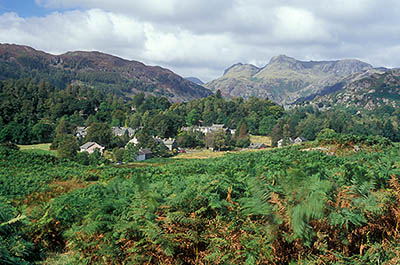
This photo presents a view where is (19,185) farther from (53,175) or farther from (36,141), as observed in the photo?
(36,141)

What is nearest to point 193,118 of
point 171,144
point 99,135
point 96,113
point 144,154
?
point 171,144

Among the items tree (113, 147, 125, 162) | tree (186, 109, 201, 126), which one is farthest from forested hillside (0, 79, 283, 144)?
tree (113, 147, 125, 162)

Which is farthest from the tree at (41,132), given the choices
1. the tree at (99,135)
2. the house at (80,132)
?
the tree at (99,135)

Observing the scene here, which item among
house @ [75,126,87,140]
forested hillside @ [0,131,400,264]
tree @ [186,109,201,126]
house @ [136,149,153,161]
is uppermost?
forested hillside @ [0,131,400,264]

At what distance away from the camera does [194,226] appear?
18.2 feet

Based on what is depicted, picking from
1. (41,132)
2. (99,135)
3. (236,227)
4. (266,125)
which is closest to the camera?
(236,227)

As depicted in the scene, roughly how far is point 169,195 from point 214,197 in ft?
3.56

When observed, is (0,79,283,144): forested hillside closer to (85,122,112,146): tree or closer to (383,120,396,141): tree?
(85,122,112,146): tree

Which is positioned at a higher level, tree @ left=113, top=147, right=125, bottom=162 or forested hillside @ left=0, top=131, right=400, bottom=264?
forested hillside @ left=0, top=131, right=400, bottom=264

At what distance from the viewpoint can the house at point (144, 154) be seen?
6831cm

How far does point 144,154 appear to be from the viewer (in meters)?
70.1

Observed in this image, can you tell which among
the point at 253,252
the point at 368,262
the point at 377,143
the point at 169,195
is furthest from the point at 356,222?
the point at 377,143

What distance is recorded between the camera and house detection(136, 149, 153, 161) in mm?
68312

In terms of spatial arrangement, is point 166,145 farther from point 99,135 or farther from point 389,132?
point 389,132
